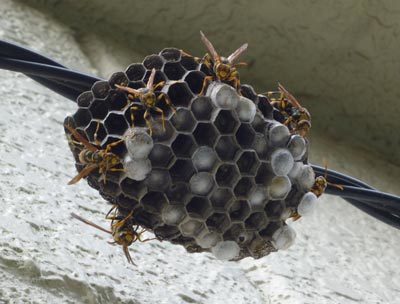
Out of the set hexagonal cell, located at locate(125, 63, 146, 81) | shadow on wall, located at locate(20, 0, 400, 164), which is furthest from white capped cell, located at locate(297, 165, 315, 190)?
shadow on wall, located at locate(20, 0, 400, 164)

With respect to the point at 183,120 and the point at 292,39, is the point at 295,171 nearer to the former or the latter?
the point at 183,120

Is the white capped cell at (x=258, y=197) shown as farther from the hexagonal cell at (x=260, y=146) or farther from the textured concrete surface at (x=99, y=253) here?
the textured concrete surface at (x=99, y=253)

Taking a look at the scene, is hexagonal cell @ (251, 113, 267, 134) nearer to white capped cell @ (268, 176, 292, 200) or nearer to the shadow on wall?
white capped cell @ (268, 176, 292, 200)

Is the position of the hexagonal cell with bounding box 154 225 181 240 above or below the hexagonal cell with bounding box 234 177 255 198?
below

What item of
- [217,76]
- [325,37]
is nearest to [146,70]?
[217,76]

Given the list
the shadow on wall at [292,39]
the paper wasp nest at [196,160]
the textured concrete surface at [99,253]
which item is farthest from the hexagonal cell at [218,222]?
the shadow on wall at [292,39]

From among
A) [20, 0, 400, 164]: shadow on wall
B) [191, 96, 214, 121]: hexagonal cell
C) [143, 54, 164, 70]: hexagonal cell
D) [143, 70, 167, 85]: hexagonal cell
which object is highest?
[20, 0, 400, 164]: shadow on wall

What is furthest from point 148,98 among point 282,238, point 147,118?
point 282,238
